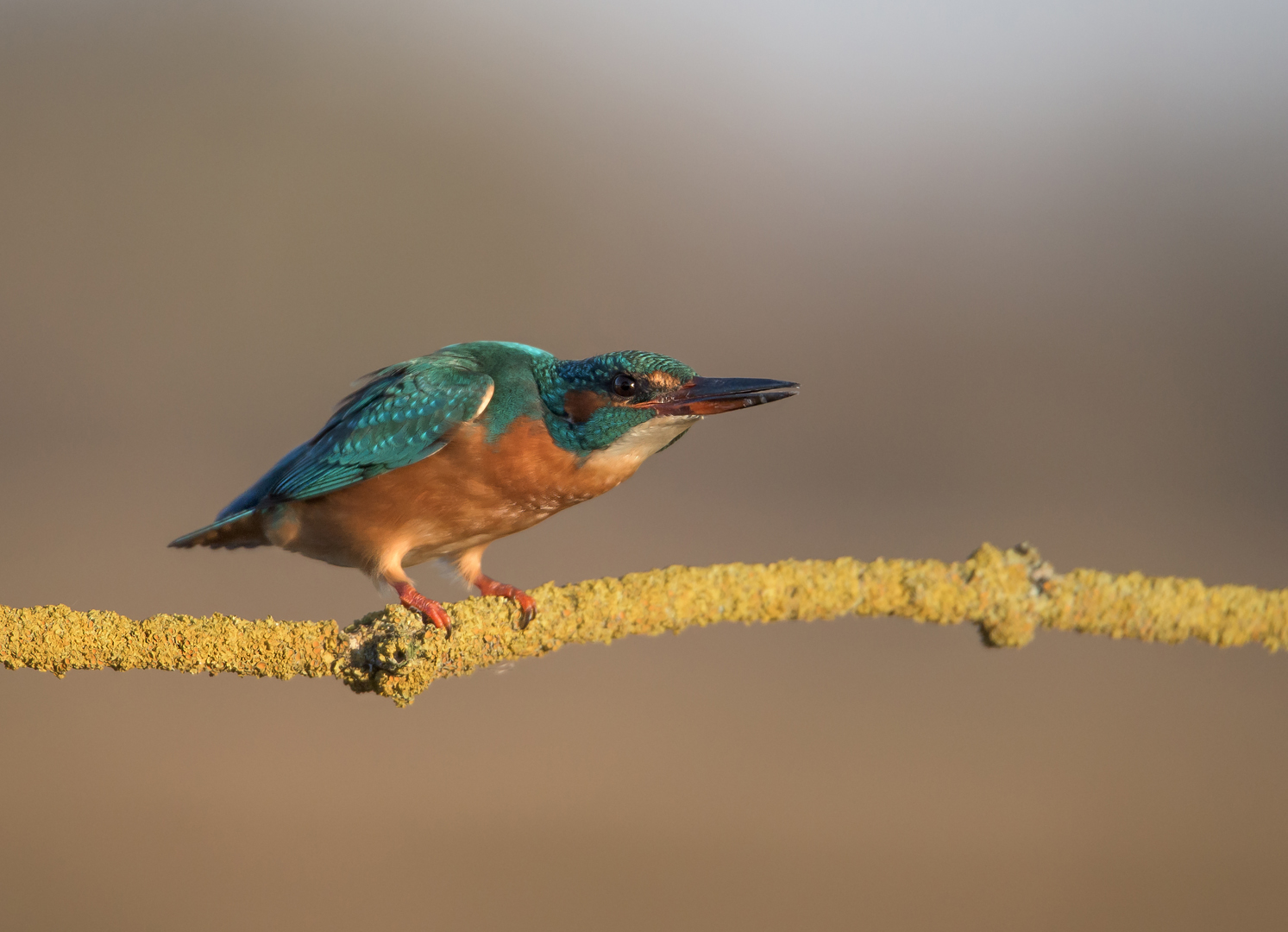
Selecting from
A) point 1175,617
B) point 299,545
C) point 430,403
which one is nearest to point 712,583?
point 1175,617

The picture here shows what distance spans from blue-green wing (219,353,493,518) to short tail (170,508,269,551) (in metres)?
0.05

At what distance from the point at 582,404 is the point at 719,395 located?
287 millimetres

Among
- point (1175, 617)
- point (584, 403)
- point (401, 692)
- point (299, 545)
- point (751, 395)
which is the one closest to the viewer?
point (1175, 617)

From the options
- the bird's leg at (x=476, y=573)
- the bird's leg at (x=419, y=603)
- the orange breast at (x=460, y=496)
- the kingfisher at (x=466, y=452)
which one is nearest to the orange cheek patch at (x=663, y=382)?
the kingfisher at (x=466, y=452)

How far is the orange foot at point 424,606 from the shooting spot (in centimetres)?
140

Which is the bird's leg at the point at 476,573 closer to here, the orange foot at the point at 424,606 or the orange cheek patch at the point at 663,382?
the orange foot at the point at 424,606

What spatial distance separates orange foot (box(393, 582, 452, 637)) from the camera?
4.60 ft

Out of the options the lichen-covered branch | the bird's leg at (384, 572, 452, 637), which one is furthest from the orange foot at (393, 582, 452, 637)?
the lichen-covered branch

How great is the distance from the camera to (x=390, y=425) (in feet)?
6.24

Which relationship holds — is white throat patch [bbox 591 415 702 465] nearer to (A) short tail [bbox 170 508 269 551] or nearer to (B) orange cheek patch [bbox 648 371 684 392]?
(B) orange cheek patch [bbox 648 371 684 392]

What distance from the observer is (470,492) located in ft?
5.97

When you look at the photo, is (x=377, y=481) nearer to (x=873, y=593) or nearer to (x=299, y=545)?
(x=299, y=545)

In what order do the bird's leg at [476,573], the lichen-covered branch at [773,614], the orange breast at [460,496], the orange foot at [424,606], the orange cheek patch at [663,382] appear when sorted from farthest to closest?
the bird's leg at [476,573]
the orange breast at [460,496]
the orange cheek patch at [663,382]
the orange foot at [424,606]
the lichen-covered branch at [773,614]

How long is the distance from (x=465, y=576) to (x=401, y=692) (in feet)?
2.91
